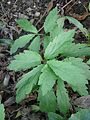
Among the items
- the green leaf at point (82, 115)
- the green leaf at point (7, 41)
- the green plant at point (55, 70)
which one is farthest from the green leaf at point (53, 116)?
the green leaf at point (7, 41)

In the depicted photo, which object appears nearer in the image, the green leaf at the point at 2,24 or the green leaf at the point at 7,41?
the green leaf at the point at 7,41

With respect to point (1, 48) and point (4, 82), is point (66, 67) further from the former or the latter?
point (1, 48)

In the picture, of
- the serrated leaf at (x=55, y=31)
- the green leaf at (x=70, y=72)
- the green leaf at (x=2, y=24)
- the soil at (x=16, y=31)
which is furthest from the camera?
the green leaf at (x=2, y=24)

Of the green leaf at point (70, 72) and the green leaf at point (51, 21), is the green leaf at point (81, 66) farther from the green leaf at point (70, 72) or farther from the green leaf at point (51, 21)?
the green leaf at point (51, 21)

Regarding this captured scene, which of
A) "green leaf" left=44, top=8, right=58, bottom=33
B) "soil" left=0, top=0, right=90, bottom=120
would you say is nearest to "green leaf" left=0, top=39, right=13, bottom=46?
"soil" left=0, top=0, right=90, bottom=120

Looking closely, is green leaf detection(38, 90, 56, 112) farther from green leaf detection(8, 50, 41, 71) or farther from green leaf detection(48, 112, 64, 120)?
green leaf detection(8, 50, 41, 71)

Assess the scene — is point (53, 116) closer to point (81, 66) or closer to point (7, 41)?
point (81, 66)

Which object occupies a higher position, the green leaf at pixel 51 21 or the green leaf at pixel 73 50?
the green leaf at pixel 51 21

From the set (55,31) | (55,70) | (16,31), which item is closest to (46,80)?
(55,70)
